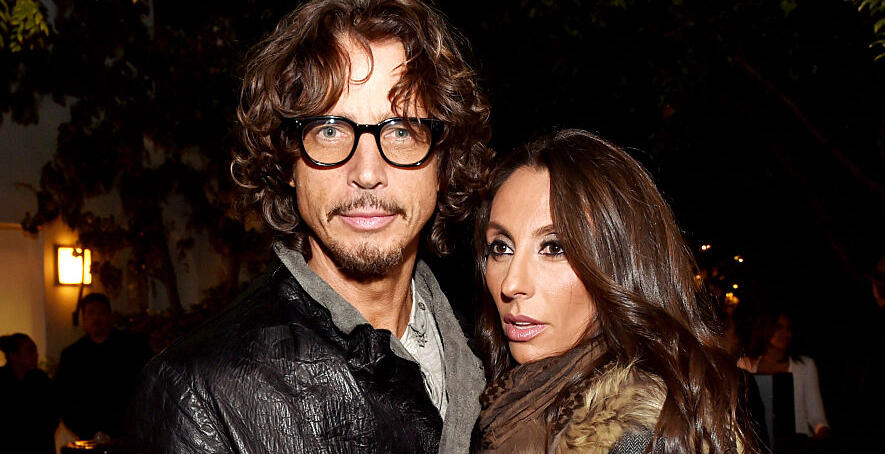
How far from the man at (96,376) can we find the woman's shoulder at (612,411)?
5494 millimetres

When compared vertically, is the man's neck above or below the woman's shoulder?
above

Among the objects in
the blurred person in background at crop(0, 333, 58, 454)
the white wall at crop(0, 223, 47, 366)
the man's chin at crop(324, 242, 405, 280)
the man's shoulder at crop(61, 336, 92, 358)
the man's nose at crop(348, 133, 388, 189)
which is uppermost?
the man's nose at crop(348, 133, 388, 189)

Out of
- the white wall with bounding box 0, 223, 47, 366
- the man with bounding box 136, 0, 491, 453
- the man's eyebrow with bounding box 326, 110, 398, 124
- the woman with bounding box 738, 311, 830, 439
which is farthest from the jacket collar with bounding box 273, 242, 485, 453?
the white wall with bounding box 0, 223, 47, 366

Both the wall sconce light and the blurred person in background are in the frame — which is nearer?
the blurred person in background

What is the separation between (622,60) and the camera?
609 cm

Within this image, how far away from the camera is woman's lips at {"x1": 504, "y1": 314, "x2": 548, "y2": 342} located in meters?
2.28

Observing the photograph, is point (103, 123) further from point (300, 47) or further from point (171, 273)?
point (300, 47)

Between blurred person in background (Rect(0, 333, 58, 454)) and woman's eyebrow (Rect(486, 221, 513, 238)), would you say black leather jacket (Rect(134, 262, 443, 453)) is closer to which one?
woman's eyebrow (Rect(486, 221, 513, 238))

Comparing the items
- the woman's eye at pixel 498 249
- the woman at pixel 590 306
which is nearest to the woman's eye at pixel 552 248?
the woman at pixel 590 306

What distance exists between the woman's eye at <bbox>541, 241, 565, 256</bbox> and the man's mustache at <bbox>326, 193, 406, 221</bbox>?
436 millimetres

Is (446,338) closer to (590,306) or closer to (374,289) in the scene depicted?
(374,289)

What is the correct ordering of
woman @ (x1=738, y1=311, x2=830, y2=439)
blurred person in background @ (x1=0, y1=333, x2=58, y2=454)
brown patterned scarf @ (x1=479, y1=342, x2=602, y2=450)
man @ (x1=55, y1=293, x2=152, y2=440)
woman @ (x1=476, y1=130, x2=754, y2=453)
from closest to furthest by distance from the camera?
woman @ (x1=476, y1=130, x2=754, y2=453)
brown patterned scarf @ (x1=479, y1=342, x2=602, y2=450)
woman @ (x1=738, y1=311, x2=830, y2=439)
blurred person in background @ (x1=0, y1=333, x2=58, y2=454)
man @ (x1=55, y1=293, x2=152, y2=440)

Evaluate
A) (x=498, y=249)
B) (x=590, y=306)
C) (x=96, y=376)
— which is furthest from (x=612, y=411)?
(x=96, y=376)

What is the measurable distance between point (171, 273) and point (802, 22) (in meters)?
7.67
